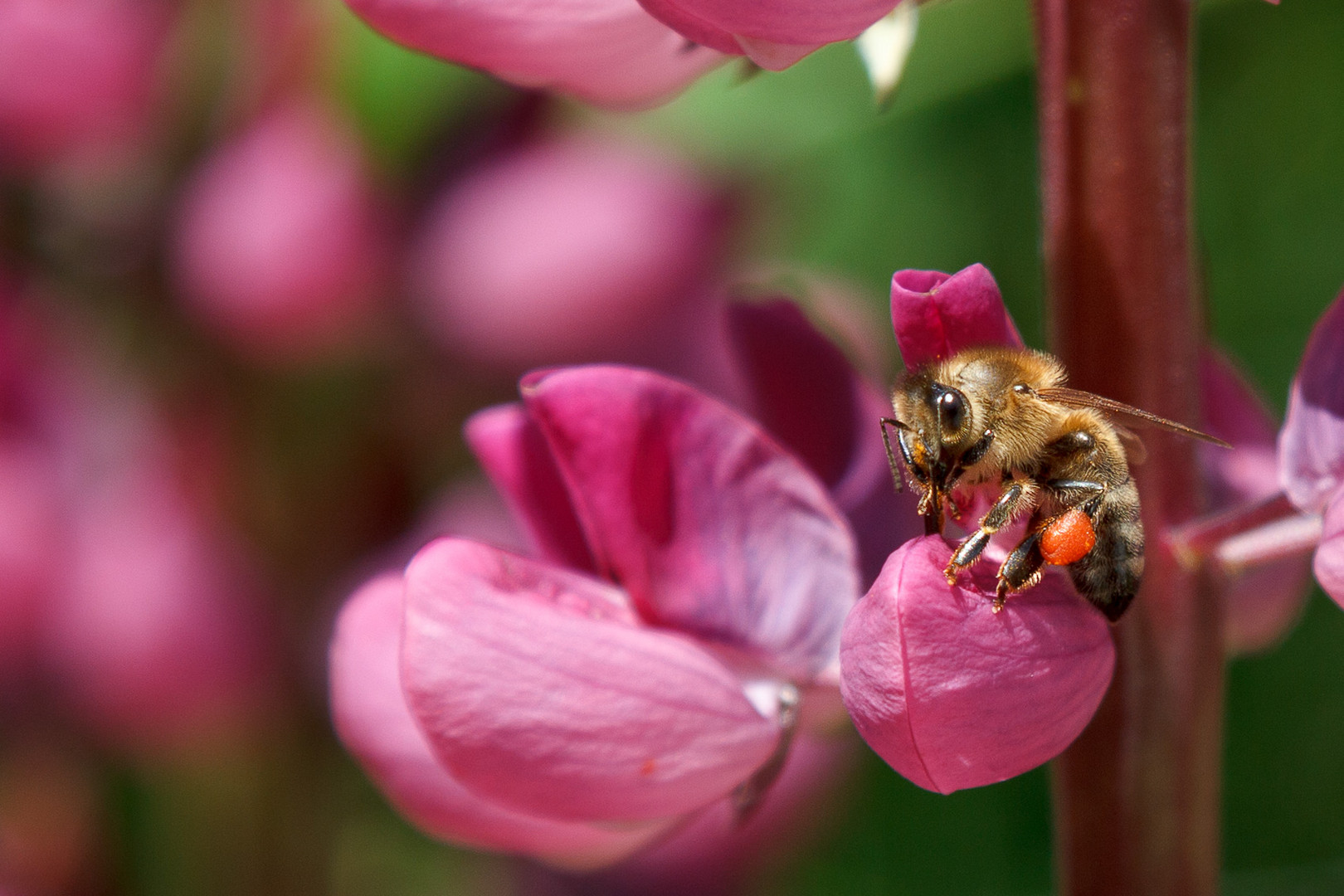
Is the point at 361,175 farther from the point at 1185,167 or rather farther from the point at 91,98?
the point at 1185,167

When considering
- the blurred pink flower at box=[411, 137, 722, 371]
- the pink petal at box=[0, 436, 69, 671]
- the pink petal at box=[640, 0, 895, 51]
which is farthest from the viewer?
the blurred pink flower at box=[411, 137, 722, 371]

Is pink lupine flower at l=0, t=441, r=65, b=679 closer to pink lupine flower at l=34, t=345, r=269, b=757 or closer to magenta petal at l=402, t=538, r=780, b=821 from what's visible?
pink lupine flower at l=34, t=345, r=269, b=757

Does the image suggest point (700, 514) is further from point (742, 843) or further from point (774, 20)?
point (742, 843)

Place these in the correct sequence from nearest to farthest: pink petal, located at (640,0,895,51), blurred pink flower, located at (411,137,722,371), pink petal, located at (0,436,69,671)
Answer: pink petal, located at (640,0,895,51)
pink petal, located at (0,436,69,671)
blurred pink flower, located at (411,137,722,371)

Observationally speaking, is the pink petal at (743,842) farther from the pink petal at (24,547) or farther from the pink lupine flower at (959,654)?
the pink lupine flower at (959,654)

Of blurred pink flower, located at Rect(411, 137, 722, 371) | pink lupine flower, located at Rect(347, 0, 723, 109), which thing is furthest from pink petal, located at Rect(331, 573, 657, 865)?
blurred pink flower, located at Rect(411, 137, 722, 371)

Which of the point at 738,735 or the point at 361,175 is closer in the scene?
the point at 738,735

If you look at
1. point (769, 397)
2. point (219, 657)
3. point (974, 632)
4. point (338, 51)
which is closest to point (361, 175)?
point (338, 51)
